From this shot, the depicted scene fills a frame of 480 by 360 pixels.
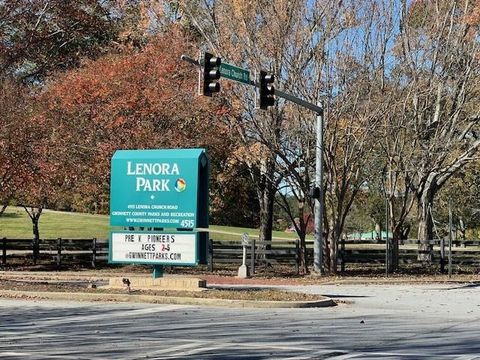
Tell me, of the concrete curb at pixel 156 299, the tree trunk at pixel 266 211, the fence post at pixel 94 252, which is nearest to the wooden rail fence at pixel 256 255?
the fence post at pixel 94 252

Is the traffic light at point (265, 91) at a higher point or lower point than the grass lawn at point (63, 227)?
higher

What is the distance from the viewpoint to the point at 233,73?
21719 millimetres

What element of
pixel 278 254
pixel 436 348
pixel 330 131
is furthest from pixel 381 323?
pixel 278 254

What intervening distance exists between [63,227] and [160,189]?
148 feet

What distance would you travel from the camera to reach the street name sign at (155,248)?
2125 centimetres

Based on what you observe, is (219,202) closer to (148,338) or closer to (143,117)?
(143,117)

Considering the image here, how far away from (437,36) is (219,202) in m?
15.9

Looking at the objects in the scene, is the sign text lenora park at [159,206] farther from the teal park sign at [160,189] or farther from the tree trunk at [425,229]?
the tree trunk at [425,229]

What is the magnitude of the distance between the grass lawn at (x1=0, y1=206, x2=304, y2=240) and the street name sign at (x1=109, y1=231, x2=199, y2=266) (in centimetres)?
3313

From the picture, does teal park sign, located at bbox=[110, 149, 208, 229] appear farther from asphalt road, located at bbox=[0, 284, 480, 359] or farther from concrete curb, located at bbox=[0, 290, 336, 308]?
asphalt road, located at bbox=[0, 284, 480, 359]

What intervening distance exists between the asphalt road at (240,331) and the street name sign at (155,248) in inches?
113

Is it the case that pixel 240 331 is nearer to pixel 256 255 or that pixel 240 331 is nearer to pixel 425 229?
pixel 256 255

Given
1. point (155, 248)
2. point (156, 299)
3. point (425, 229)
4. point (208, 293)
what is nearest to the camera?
point (156, 299)

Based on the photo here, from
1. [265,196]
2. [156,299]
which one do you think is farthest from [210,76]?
[265,196]
